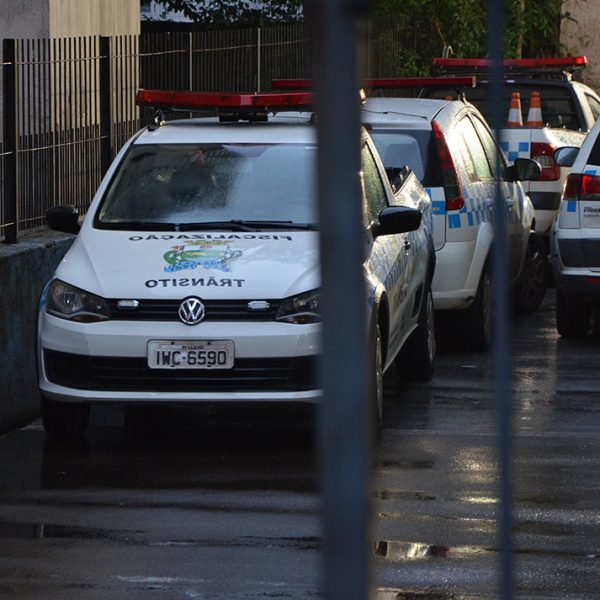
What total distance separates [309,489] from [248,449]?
0.95 metres

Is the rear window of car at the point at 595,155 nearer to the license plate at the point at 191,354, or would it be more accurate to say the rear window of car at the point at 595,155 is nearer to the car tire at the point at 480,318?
the car tire at the point at 480,318

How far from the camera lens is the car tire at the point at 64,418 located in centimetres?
777

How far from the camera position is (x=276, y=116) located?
30.6ft

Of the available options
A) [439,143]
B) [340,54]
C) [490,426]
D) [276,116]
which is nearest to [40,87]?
[276,116]

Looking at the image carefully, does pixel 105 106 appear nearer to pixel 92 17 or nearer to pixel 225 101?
pixel 225 101

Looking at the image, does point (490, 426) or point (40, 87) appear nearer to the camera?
point (490, 426)

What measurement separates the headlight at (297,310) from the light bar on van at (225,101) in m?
1.62

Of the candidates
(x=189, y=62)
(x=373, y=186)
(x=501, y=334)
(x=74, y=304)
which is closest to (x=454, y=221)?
(x=373, y=186)

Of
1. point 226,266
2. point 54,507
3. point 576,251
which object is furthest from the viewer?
point 576,251

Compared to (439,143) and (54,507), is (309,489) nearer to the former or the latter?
(54,507)

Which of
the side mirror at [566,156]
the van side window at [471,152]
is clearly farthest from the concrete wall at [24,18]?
the side mirror at [566,156]

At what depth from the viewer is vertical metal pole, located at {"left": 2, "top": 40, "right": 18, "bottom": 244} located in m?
8.85

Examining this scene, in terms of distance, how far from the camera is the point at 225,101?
347 inches

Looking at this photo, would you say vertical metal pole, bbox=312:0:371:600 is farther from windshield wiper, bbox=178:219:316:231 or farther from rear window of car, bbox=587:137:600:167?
rear window of car, bbox=587:137:600:167
